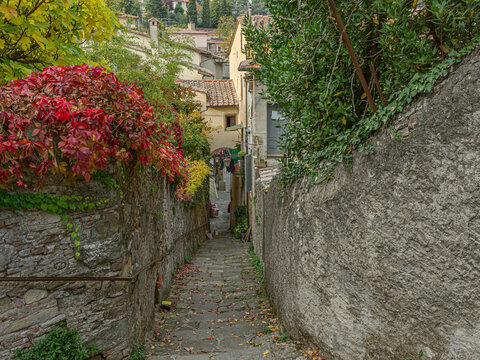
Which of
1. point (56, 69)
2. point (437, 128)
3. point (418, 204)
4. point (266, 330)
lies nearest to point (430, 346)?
point (418, 204)

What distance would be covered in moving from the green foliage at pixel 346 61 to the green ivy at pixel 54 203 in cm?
245

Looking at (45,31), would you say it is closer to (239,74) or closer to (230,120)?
(239,74)

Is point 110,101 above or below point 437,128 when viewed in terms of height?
above

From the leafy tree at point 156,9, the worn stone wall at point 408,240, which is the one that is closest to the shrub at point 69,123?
the worn stone wall at point 408,240

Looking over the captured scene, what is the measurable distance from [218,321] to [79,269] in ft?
10.7

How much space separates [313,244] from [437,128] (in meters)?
2.01

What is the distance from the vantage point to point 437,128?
2510 mm

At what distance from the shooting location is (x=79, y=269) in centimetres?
357

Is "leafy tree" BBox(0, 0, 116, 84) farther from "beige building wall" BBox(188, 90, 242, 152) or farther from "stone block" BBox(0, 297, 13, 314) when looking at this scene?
"beige building wall" BBox(188, 90, 242, 152)

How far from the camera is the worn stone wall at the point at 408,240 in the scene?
92.2 inches

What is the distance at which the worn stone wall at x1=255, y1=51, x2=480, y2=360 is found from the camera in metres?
2.34

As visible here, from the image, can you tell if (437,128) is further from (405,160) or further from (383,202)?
(383,202)

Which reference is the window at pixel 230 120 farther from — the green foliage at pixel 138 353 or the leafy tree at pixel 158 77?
the green foliage at pixel 138 353

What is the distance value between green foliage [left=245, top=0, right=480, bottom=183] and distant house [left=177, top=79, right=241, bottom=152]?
15.8m
